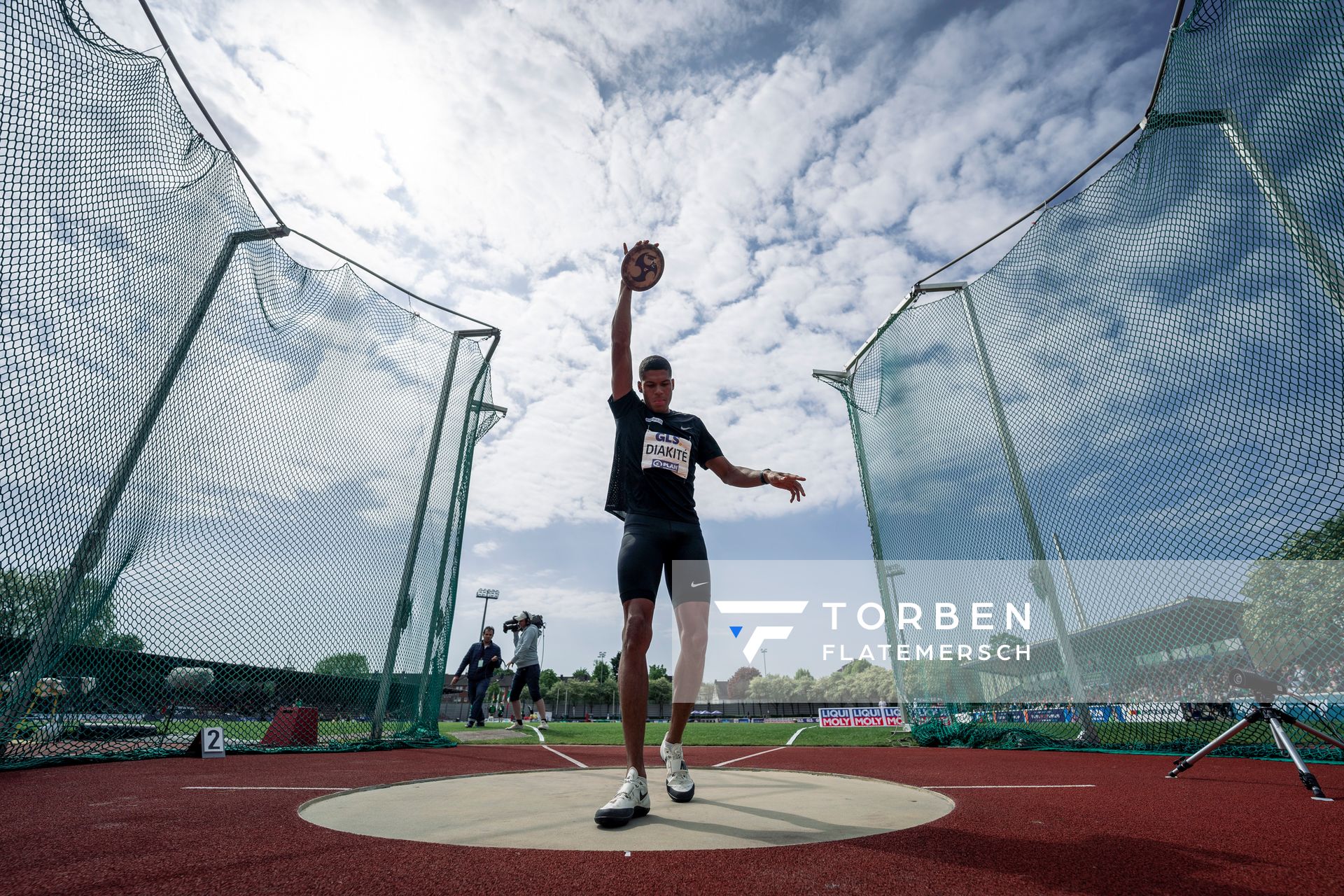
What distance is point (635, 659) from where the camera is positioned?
2.65 meters

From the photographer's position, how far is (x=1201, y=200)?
4785 millimetres

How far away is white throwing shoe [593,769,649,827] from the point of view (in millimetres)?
2088

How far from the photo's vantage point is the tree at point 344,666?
229 inches

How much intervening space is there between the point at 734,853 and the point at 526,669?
27.3 ft

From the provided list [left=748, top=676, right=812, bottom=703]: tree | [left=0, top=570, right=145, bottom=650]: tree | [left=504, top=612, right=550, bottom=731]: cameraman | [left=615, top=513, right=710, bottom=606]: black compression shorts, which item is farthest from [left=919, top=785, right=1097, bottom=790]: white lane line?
[left=748, top=676, right=812, bottom=703]: tree

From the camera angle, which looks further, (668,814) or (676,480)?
(676,480)

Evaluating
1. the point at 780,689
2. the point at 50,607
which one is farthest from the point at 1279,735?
the point at 780,689

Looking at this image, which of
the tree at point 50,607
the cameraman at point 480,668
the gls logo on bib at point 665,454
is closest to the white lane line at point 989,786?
the gls logo on bib at point 665,454

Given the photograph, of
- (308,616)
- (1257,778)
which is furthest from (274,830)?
(1257,778)

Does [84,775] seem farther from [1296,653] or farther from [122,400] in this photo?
[1296,653]

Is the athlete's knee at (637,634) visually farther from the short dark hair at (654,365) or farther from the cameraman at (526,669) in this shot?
the cameraman at (526,669)

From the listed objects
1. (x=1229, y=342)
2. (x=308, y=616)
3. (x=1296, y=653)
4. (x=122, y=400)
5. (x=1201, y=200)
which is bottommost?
(x=1296, y=653)

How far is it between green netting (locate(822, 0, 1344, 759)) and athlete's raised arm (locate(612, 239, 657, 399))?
4.38 meters

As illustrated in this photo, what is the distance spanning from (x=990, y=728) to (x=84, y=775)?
7.67m
